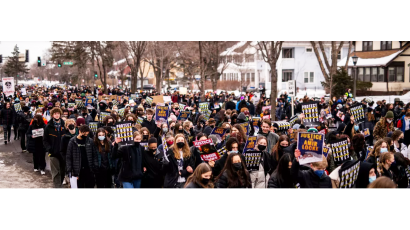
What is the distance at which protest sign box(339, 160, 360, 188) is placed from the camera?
6699 mm

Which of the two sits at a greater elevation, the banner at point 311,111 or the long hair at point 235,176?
the banner at point 311,111

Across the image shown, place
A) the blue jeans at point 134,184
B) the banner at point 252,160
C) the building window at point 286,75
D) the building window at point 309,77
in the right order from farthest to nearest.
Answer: the building window at point 309,77 → the building window at point 286,75 → the blue jeans at point 134,184 → the banner at point 252,160

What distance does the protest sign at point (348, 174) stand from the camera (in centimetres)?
670

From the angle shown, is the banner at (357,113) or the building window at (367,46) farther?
the building window at (367,46)

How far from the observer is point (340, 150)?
27.3 ft

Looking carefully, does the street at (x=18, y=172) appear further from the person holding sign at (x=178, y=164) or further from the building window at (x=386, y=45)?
the building window at (x=386, y=45)

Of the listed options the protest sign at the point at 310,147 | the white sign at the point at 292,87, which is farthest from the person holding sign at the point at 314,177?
the white sign at the point at 292,87

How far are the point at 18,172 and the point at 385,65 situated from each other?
1445 inches

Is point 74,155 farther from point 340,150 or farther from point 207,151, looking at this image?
point 340,150

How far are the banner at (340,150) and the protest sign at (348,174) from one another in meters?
1.40

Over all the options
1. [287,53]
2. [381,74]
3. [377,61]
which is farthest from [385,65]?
[287,53]

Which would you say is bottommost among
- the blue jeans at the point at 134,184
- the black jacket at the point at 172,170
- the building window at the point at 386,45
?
the blue jeans at the point at 134,184

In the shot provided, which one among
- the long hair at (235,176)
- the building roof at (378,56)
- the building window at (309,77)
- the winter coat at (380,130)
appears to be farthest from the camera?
the building window at (309,77)

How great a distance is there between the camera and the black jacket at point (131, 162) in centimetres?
836
